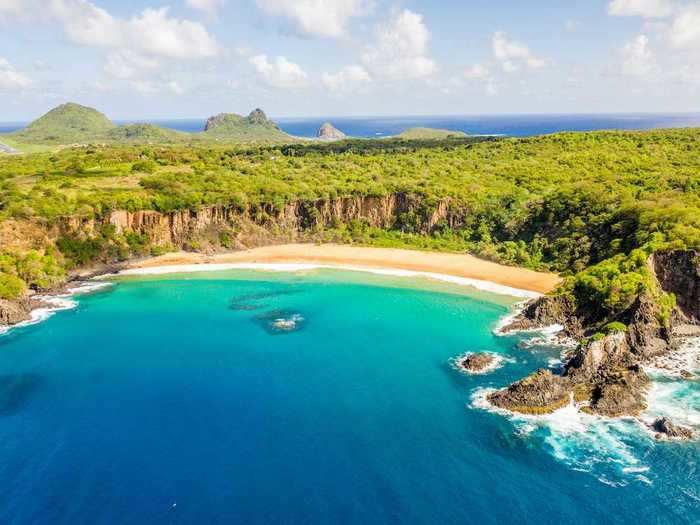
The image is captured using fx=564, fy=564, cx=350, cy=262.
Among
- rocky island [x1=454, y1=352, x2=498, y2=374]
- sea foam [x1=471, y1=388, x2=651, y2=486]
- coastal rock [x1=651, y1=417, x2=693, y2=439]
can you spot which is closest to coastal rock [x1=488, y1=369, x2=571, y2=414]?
sea foam [x1=471, y1=388, x2=651, y2=486]

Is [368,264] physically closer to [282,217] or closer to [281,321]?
[282,217]

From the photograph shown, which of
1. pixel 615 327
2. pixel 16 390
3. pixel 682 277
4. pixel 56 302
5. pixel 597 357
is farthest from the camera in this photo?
pixel 56 302

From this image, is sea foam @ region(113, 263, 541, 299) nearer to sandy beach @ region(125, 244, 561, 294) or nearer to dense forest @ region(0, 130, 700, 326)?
sandy beach @ region(125, 244, 561, 294)

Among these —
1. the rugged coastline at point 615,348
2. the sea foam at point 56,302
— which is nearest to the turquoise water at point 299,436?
the rugged coastline at point 615,348

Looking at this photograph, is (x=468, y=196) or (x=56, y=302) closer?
(x=56, y=302)

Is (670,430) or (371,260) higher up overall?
(670,430)

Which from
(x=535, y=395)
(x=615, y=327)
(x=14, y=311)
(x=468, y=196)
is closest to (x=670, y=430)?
(x=535, y=395)

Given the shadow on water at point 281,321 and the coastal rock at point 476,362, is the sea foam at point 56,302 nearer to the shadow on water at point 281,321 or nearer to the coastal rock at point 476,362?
the shadow on water at point 281,321
